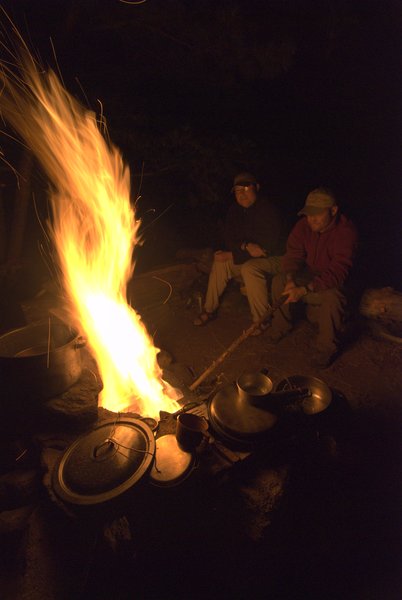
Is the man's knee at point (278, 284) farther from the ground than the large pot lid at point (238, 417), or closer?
closer

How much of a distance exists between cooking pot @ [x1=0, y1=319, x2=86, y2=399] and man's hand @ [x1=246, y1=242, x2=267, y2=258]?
3.86 metres

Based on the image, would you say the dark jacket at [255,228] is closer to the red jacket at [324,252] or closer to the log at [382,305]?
the red jacket at [324,252]

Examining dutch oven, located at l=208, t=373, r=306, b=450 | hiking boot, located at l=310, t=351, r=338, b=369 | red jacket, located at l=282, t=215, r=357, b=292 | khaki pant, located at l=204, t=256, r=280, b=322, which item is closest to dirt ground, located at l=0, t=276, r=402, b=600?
dutch oven, located at l=208, t=373, r=306, b=450

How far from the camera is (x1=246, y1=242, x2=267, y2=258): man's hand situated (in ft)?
21.2

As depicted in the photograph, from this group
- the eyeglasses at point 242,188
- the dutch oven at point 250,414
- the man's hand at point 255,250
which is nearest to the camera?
the dutch oven at point 250,414

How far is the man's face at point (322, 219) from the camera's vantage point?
5281mm

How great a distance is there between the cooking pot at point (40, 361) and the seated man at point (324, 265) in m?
3.27

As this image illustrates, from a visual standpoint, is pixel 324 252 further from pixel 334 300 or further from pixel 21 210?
pixel 21 210

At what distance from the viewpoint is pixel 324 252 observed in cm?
560

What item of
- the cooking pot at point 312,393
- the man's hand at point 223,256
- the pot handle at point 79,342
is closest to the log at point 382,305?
the man's hand at point 223,256

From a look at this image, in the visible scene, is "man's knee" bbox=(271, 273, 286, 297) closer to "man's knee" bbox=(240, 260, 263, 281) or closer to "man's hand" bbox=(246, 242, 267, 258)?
"man's knee" bbox=(240, 260, 263, 281)

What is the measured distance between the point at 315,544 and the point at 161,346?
3.67 metres

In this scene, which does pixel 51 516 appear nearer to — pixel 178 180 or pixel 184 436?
pixel 184 436

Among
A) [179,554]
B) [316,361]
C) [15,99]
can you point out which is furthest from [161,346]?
[15,99]
